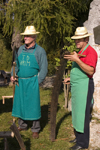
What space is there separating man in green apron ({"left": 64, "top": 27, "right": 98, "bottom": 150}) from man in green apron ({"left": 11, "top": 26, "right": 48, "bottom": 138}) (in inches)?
31.6

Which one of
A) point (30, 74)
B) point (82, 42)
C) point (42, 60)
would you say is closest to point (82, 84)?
point (82, 42)

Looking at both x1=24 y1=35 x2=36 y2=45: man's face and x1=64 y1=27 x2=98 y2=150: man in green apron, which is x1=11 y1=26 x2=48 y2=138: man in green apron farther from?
x1=64 y1=27 x2=98 y2=150: man in green apron

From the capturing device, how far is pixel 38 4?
672 cm

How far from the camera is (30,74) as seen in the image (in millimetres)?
4234

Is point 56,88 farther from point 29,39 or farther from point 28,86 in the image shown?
point 29,39

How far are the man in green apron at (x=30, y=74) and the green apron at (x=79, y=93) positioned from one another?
0.75 metres

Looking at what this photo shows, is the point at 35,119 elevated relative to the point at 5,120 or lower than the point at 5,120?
elevated

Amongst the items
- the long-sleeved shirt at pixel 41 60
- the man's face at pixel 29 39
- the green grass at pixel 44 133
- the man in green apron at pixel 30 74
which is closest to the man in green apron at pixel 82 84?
the green grass at pixel 44 133

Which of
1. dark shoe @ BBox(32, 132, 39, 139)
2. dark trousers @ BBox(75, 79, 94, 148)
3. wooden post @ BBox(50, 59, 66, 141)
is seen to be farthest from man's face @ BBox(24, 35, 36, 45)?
dark shoe @ BBox(32, 132, 39, 139)

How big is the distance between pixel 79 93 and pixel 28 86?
1.11m

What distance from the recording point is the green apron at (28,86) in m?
4.21

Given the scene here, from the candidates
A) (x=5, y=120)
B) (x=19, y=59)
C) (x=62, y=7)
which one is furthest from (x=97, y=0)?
(x=5, y=120)

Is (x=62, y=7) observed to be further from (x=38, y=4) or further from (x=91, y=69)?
(x=91, y=69)

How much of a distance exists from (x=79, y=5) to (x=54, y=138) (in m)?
5.12
